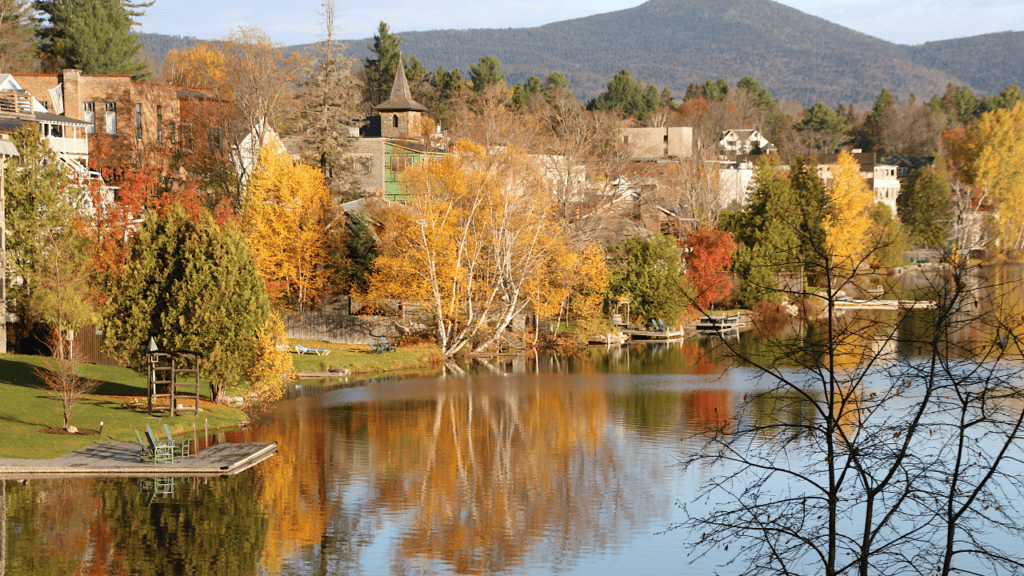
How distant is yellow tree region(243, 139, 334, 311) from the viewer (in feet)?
189

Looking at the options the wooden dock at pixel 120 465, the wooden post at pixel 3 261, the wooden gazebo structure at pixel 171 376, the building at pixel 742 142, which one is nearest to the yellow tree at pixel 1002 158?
the building at pixel 742 142

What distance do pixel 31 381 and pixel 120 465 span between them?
13.3 metres

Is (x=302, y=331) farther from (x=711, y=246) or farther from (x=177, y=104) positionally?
(x=711, y=246)

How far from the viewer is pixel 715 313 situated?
244ft

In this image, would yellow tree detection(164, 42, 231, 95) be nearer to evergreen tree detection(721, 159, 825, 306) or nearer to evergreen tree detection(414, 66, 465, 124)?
evergreen tree detection(414, 66, 465, 124)

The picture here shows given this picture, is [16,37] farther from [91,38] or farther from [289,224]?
[289,224]

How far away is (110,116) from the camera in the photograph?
230 feet

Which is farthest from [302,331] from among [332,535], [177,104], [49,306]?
[332,535]

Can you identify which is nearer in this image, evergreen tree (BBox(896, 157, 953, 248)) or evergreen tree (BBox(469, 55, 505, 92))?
evergreen tree (BBox(896, 157, 953, 248))

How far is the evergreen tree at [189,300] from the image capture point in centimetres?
3578

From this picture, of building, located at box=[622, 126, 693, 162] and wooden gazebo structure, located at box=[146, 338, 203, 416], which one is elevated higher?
building, located at box=[622, 126, 693, 162]

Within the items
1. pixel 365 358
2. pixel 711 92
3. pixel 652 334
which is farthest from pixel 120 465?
pixel 711 92

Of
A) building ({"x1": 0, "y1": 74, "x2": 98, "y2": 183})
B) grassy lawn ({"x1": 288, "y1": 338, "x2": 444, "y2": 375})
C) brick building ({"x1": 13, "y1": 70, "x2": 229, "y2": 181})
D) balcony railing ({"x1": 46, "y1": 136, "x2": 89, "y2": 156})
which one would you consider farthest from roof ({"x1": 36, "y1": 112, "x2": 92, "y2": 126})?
grassy lawn ({"x1": 288, "y1": 338, "x2": 444, "y2": 375})

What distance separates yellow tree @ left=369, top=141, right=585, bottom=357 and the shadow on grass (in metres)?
18.3
